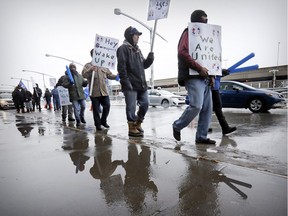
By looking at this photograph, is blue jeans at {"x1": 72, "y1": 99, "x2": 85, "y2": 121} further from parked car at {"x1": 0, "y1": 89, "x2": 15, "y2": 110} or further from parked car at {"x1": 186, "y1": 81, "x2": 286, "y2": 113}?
parked car at {"x1": 0, "y1": 89, "x2": 15, "y2": 110}

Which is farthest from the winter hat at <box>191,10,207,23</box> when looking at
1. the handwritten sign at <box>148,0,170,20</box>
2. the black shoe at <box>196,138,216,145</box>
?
the black shoe at <box>196,138,216,145</box>

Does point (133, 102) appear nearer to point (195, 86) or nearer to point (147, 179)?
point (195, 86)

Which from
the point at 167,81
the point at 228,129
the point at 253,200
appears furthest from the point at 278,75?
the point at 253,200

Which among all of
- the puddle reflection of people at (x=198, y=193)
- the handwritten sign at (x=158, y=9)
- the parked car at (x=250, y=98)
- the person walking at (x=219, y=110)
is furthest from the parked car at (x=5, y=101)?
the puddle reflection of people at (x=198, y=193)

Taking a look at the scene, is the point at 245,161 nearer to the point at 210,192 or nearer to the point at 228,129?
the point at 210,192

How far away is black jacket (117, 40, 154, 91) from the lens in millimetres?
4328

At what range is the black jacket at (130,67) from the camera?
4328 millimetres

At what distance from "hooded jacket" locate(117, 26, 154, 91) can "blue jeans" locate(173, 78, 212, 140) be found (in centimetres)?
123

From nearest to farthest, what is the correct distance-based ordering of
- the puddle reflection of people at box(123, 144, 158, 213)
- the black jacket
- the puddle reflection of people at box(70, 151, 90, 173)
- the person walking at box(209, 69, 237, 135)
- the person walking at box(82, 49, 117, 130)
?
1. the puddle reflection of people at box(123, 144, 158, 213)
2. the puddle reflection of people at box(70, 151, 90, 173)
3. the black jacket
4. the person walking at box(209, 69, 237, 135)
5. the person walking at box(82, 49, 117, 130)

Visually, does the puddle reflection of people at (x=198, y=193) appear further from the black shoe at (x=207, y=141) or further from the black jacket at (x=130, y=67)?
the black jacket at (x=130, y=67)

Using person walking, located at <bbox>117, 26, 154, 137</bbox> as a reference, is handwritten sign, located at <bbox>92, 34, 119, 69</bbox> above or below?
above

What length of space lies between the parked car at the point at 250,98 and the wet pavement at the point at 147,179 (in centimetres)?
606

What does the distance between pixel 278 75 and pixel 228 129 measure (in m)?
45.6

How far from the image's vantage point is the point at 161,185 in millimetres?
2092
